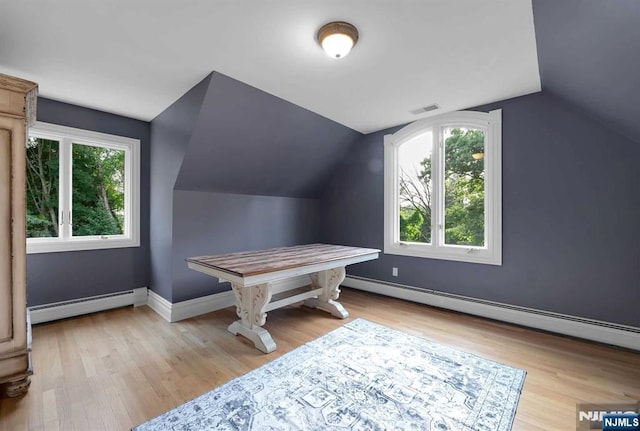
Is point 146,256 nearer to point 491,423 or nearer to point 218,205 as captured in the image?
point 218,205

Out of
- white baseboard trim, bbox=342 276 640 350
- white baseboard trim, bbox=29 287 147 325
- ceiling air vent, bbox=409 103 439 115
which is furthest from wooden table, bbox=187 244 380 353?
ceiling air vent, bbox=409 103 439 115

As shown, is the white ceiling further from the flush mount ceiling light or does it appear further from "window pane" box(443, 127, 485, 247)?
"window pane" box(443, 127, 485, 247)

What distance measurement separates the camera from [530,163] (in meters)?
2.88

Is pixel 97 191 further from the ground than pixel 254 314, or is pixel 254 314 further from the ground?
pixel 97 191

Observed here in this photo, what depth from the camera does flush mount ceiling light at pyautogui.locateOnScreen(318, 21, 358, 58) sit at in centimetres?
180

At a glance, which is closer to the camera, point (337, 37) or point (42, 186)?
point (337, 37)

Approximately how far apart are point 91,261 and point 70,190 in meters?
0.84

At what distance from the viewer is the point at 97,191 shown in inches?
133

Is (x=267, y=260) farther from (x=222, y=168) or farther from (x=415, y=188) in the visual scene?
(x=415, y=188)

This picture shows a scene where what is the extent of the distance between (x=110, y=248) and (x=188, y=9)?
2.95 m

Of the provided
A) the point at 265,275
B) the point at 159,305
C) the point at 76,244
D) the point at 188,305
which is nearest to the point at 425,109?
the point at 265,275

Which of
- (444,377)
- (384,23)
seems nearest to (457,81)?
(384,23)

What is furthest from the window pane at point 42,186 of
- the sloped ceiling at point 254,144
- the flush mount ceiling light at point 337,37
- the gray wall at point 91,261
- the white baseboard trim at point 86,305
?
the flush mount ceiling light at point 337,37
